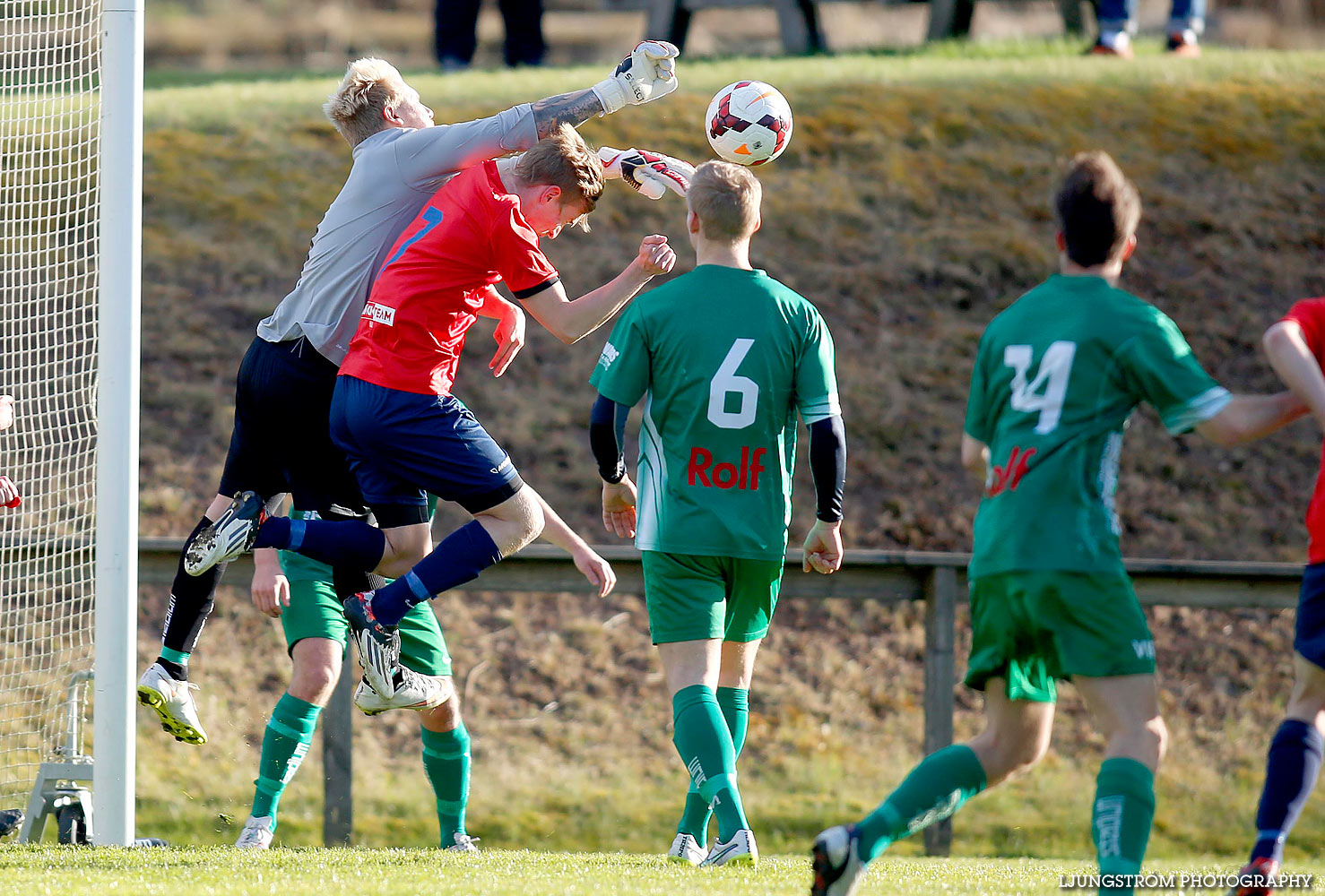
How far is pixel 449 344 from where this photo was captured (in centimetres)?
473

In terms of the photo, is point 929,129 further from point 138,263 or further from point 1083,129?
point 138,263

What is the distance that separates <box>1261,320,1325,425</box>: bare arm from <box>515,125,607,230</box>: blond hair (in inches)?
83.1

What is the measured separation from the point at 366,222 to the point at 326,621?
145 centimetres

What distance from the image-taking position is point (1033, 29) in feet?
61.0

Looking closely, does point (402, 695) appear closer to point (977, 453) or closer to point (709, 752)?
point (709, 752)

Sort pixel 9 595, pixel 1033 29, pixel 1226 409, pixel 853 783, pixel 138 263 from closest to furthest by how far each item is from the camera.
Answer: pixel 1226 409, pixel 138 263, pixel 9 595, pixel 853 783, pixel 1033 29

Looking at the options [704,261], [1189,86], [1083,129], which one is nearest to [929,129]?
[1083,129]

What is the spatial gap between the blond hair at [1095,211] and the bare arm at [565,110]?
1.87 m

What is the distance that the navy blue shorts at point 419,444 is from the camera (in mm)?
4574

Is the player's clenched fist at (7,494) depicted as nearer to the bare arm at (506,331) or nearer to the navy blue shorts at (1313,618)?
the bare arm at (506,331)

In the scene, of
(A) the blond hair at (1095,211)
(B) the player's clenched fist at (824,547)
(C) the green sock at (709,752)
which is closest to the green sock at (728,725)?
(C) the green sock at (709,752)

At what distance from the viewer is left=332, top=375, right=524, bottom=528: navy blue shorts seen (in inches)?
180

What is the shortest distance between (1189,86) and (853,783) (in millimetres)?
8259

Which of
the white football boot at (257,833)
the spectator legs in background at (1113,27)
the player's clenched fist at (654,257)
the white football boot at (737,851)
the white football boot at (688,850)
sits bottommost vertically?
the white football boot at (257,833)
